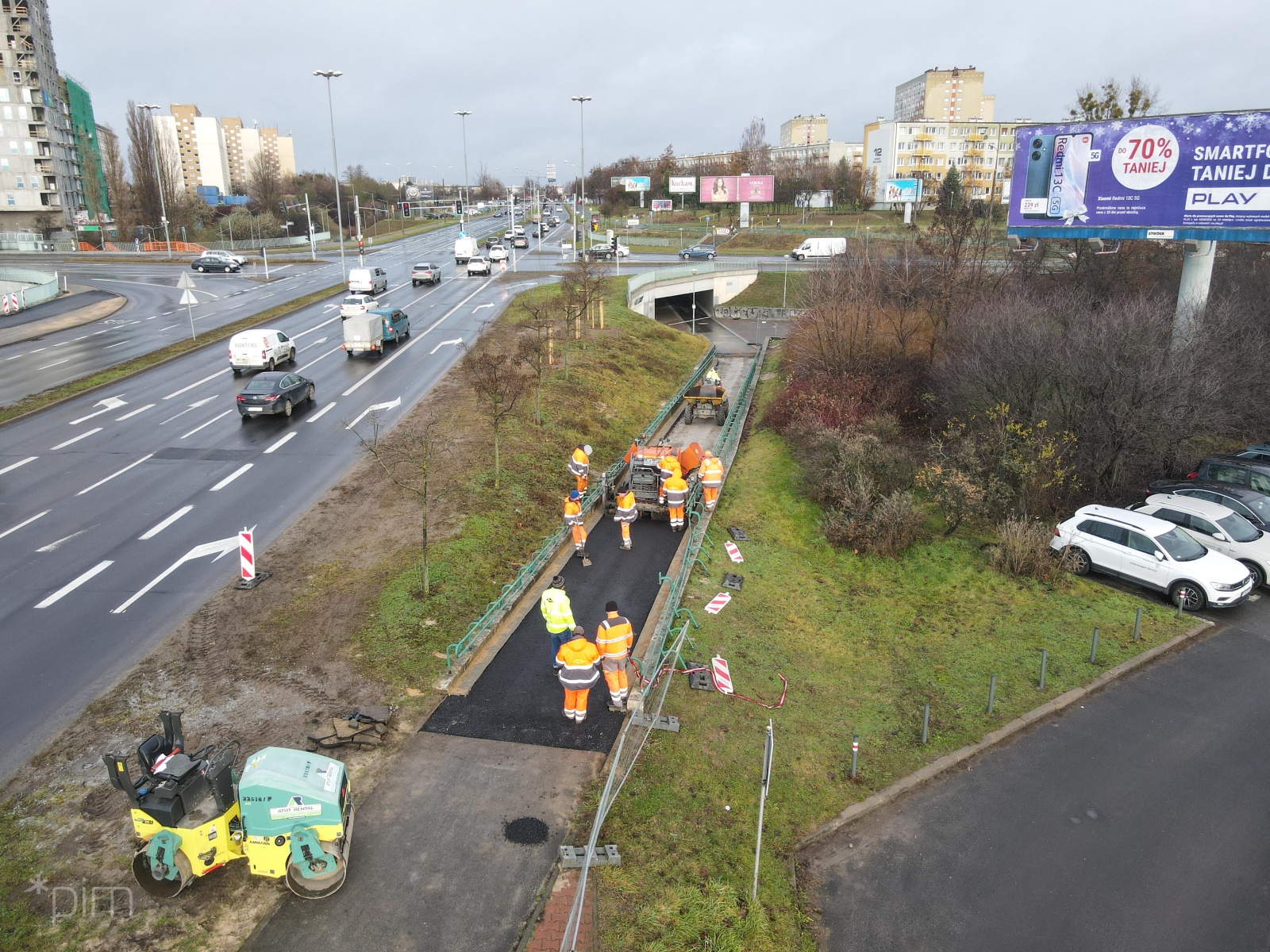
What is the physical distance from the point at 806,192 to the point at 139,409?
9700cm

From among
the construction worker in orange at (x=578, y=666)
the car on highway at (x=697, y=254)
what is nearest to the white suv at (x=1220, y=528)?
the construction worker in orange at (x=578, y=666)

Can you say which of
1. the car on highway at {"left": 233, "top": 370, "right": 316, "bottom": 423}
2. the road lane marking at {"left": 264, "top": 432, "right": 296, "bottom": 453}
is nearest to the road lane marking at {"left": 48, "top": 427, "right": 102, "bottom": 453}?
the car on highway at {"left": 233, "top": 370, "right": 316, "bottom": 423}

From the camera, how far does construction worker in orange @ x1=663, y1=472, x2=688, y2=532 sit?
19.1 metres

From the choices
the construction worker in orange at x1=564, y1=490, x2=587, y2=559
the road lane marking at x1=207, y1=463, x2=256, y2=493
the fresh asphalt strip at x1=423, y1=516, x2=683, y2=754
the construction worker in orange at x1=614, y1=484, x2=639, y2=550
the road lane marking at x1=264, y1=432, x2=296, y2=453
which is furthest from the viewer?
the road lane marking at x1=264, y1=432, x2=296, y2=453

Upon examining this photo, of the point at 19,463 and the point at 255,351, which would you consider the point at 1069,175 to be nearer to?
the point at 255,351

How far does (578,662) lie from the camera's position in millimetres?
11328

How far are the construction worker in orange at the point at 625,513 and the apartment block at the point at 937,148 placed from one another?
365 feet

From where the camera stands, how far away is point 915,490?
23.9 m

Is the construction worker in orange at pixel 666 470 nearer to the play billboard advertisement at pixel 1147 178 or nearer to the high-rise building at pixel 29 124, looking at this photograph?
the play billboard advertisement at pixel 1147 178

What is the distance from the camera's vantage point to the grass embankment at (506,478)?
14336 mm

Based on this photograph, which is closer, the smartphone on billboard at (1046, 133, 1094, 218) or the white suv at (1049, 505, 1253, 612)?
the white suv at (1049, 505, 1253, 612)

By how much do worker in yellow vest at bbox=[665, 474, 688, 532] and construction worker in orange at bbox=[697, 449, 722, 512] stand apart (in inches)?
49.1

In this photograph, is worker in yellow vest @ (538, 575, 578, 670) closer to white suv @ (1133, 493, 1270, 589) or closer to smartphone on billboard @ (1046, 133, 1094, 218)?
white suv @ (1133, 493, 1270, 589)

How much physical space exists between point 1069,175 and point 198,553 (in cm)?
3031
